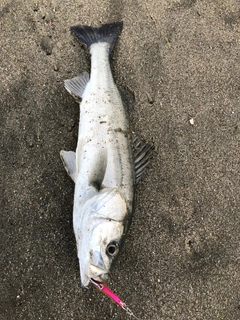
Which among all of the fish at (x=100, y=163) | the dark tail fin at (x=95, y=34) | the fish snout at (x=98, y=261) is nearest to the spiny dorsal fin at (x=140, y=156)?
the fish at (x=100, y=163)

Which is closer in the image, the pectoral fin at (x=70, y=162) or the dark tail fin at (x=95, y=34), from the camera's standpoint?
the pectoral fin at (x=70, y=162)

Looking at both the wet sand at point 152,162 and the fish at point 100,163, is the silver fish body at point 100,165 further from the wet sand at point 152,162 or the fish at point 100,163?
the wet sand at point 152,162

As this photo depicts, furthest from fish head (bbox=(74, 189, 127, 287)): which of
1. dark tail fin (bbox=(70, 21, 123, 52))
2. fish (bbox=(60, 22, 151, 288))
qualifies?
dark tail fin (bbox=(70, 21, 123, 52))

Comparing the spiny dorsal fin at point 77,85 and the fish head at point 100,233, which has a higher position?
the spiny dorsal fin at point 77,85

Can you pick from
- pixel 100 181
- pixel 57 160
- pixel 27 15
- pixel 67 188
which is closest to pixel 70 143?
pixel 57 160

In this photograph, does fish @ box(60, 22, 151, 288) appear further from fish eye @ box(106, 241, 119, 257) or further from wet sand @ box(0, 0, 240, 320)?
wet sand @ box(0, 0, 240, 320)

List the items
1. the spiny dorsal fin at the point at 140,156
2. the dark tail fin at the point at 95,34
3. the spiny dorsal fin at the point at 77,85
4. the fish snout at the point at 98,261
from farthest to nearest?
the dark tail fin at the point at 95,34, the spiny dorsal fin at the point at 77,85, the spiny dorsal fin at the point at 140,156, the fish snout at the point at 98,261

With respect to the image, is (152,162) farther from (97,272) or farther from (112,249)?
(97,272)

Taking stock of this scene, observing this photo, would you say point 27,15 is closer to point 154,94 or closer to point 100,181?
point 154,94
